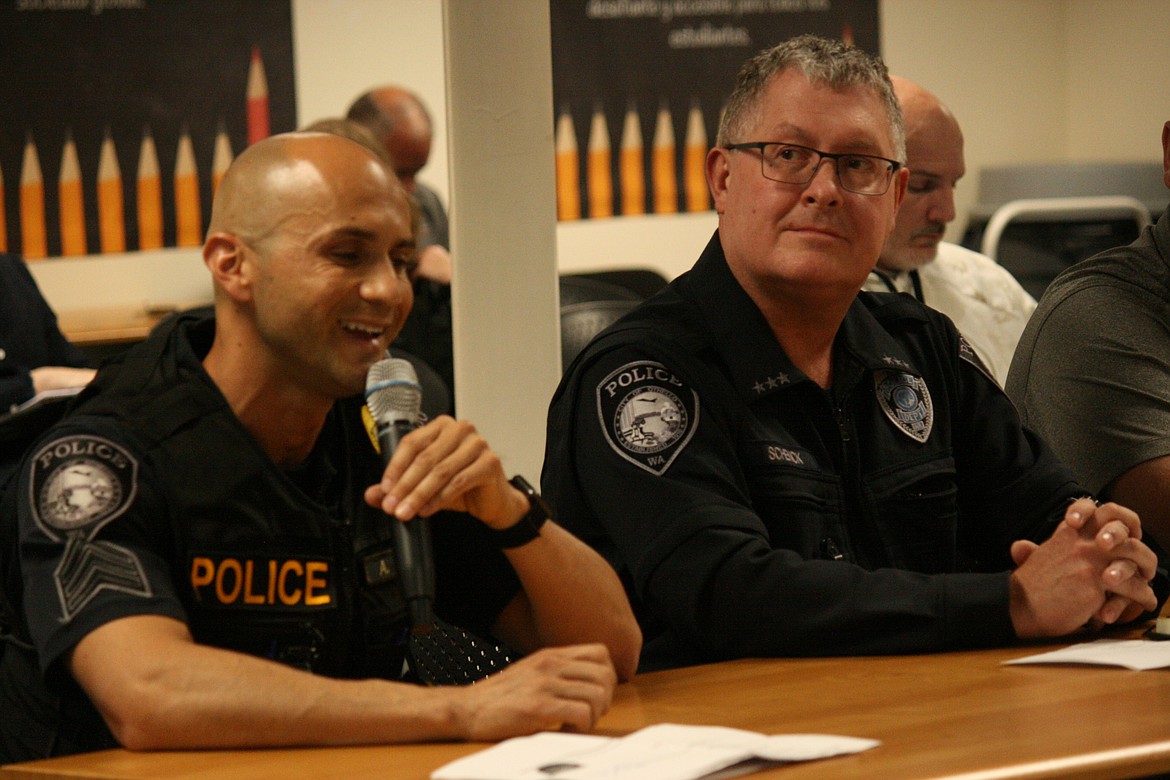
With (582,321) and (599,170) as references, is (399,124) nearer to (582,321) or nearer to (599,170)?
(599,170)

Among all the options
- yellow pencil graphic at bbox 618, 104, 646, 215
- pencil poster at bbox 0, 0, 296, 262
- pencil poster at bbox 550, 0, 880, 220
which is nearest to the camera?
pencil poster at bbox 0, 0, 296, 262

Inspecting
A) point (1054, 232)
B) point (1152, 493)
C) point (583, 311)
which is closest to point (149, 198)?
point (583, 311)

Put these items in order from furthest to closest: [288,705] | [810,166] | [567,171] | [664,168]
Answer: [664,168]
[567,171]
[810,166]
[288,705]

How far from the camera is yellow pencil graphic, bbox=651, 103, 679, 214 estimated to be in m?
6.36

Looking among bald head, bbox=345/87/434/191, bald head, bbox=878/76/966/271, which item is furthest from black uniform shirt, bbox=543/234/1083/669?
bald head, bbox=345/87/434/191

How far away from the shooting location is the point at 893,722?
1.42 m

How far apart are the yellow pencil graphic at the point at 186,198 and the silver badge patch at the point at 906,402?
13.6 ft

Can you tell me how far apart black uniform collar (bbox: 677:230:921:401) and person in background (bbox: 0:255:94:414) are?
8.39 ft

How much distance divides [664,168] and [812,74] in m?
4.28

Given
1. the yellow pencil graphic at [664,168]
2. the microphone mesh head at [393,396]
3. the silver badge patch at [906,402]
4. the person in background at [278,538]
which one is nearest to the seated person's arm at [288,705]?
the person in background at [278,538]

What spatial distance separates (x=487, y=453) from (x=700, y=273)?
0.69m

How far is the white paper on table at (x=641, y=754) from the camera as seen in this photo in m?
1.23

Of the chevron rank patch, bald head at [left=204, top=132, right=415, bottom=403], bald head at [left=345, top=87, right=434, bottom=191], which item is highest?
bald head at [left=345, top=87, right=434, bottom=191]

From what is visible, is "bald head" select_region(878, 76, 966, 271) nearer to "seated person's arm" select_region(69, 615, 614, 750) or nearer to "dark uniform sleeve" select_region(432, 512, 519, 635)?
"dark uniform sleeve" select_region(432, 512, 519, 635)
